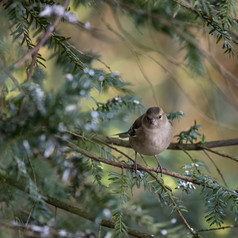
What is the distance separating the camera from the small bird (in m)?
2.48

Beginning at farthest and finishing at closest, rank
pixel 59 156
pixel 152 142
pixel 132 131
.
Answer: pixel 132 131 → pixel 152 142 → pixel 59 156

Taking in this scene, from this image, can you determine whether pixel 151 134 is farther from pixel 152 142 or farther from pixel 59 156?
pixel 59 156

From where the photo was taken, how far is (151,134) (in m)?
2.68

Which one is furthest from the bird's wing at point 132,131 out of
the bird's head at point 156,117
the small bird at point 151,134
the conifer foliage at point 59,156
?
the conifer foliage at point 59,156

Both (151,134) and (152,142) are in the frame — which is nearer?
(152,142)

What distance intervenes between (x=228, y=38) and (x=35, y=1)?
2.95 feet

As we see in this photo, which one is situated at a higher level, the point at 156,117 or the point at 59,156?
the point at 59,156

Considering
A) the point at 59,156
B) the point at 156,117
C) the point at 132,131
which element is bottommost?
the point at 132,131

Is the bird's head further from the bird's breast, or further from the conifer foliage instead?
the conifer foliage

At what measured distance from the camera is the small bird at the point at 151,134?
8.14 feet

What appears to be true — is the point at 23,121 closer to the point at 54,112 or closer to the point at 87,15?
the point at 54,112

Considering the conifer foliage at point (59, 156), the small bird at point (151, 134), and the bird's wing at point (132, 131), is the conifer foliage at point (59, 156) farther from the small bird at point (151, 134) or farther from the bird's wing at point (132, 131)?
the bird's wing at point (132, 131)

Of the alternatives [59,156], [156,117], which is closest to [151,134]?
[156,117]

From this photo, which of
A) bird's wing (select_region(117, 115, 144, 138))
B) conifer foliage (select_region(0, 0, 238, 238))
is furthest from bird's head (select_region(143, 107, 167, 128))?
conifer foliage (select_region(0, 0, 238, 238))
